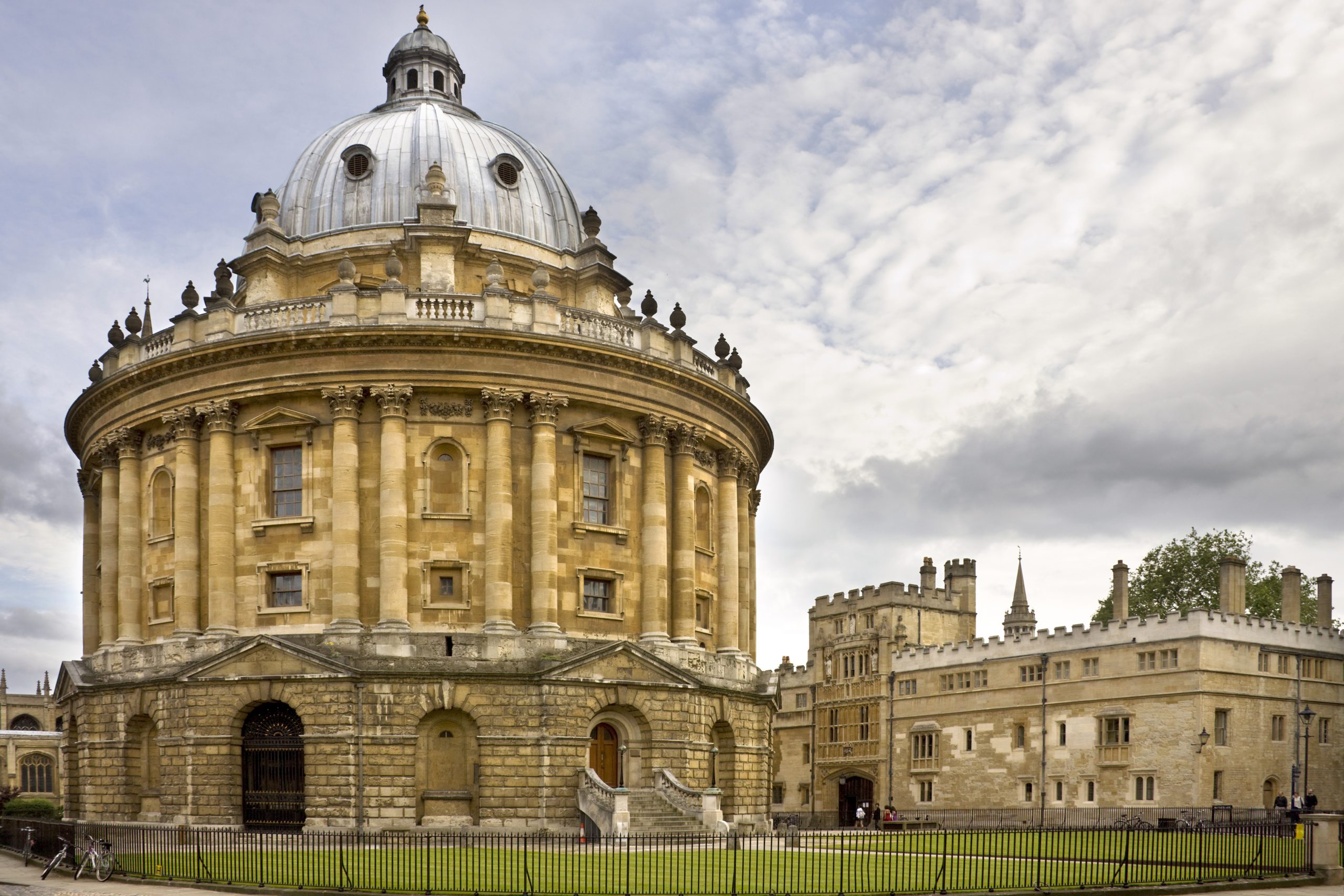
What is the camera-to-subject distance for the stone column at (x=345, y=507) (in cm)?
4194

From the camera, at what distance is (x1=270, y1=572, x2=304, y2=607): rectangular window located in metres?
43.3

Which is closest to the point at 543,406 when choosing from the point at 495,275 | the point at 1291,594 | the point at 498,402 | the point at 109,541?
the point at 498,402

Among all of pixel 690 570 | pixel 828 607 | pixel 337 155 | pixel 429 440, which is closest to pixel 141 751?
pixel 429 440

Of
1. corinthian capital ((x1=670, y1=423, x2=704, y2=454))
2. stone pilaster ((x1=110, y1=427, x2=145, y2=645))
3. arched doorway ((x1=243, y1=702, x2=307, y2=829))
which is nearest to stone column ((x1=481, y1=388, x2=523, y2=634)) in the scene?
corinthian capital ((x1=670, y1=423, x2=704, y2=454))

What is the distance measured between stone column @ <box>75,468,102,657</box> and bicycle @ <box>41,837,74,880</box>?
70.1 ft

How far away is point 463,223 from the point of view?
165ft

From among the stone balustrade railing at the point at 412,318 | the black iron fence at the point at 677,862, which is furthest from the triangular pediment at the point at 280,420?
the black iron fence at the point at 677,862

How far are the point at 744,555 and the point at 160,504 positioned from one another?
21.5 metres

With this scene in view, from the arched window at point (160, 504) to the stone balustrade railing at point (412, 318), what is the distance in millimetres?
3917

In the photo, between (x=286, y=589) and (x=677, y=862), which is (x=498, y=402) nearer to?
(x=286, y=589)

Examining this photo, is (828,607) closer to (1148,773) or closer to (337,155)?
(1148,773)

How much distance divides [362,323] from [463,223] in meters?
8.49

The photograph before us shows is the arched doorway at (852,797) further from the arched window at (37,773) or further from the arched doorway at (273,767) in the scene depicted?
the arched window at (37,773)

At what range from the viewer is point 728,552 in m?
50.5
